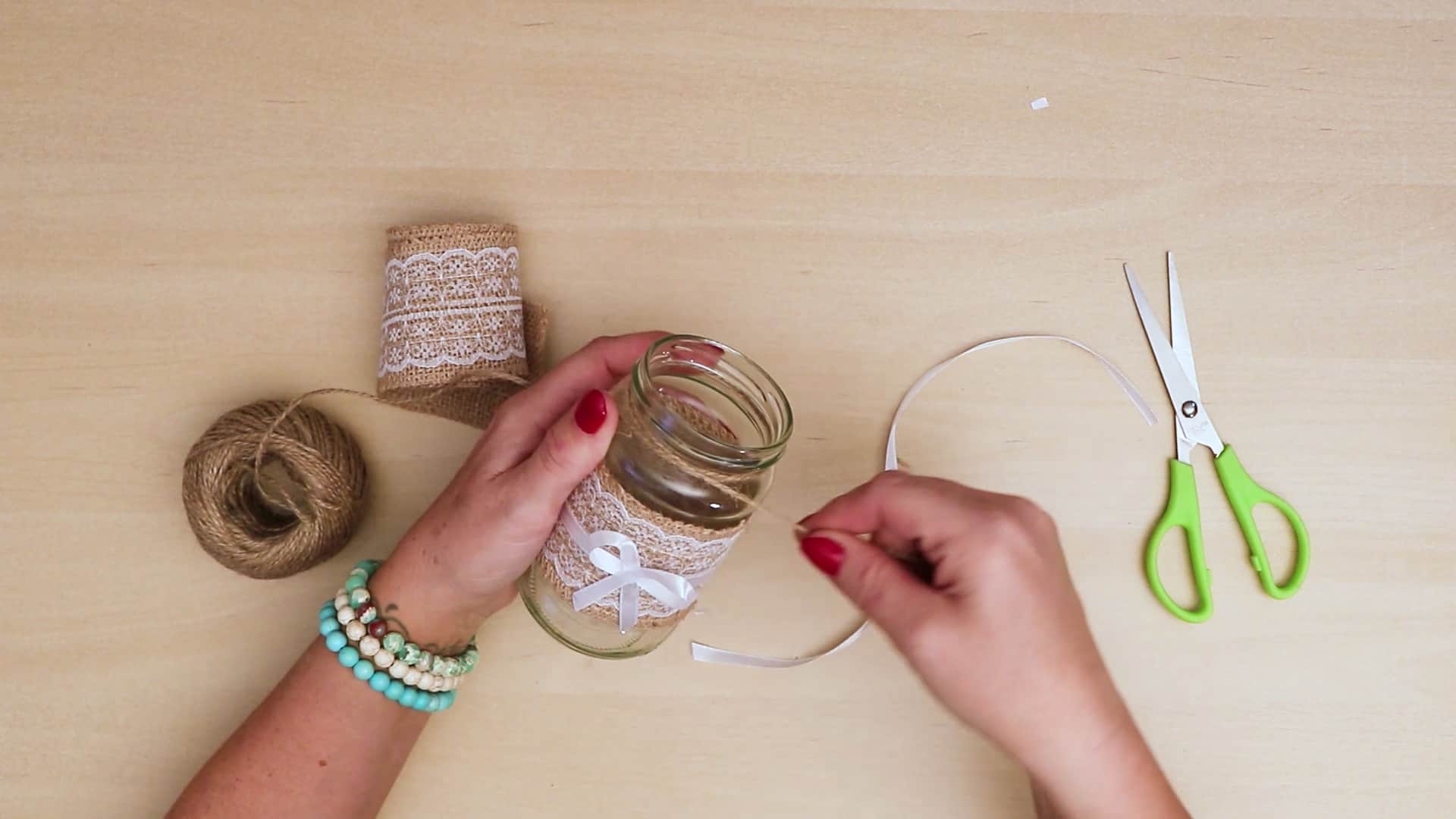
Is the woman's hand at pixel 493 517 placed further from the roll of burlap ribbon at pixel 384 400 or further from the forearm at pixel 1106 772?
the forearm at pixel 1106 772

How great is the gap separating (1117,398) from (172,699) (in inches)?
28.6

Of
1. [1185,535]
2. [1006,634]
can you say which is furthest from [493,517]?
[1185,535]

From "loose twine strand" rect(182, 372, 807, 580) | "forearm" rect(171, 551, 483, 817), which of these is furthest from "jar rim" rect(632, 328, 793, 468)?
"forearm" rect(171, 551, 483, 817)

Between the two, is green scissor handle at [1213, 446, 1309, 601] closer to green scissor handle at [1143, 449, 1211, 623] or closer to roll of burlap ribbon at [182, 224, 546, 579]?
green scissor handle at [1143, 449, 1211, 623]

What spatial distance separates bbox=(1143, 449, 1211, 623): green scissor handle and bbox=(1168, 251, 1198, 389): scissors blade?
0.07m

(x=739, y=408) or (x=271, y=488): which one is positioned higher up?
(x=739, y=408)

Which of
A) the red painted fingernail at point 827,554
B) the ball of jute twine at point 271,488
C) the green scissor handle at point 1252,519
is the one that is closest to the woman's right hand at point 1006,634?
the red painted fingernail at point 827,554

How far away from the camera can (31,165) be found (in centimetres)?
71

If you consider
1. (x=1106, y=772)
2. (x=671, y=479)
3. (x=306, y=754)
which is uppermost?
(x=671, y=479)

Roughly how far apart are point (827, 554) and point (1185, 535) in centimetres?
34

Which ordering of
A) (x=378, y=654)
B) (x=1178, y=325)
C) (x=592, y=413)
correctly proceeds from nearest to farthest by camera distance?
(x=592, y=413)
(x=378, y=654)
(x=1178, y=325)

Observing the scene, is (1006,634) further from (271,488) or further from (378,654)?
(271,488)

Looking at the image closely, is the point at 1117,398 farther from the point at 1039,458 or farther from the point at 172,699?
the point at 172,699

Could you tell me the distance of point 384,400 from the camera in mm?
682
